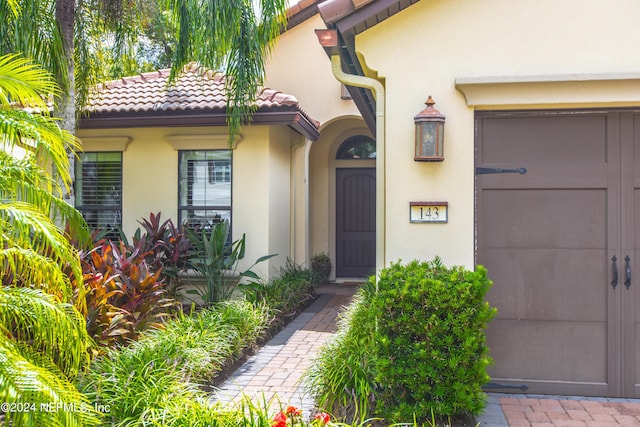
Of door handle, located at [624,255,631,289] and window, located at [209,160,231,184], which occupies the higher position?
window, located at [209,160,231,184]

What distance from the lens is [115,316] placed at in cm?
555

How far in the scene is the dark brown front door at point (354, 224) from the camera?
1337 cm

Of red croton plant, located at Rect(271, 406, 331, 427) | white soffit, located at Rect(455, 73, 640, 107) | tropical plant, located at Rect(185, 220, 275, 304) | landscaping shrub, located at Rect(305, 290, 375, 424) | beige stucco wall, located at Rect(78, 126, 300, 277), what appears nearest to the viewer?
red croton plant, located at Rect(271, 406, 331, 427)

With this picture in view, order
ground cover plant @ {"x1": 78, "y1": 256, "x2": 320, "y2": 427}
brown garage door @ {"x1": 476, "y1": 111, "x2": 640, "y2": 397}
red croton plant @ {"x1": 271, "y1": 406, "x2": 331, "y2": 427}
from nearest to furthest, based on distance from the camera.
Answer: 1. red croton plant @ {"x1": 271, "y1": 406, "x2": 331, "y2": 427}
2. ground cover plant @ {"x1": 78, "y1": 256, "x2": 320, "y2": 427}
3. brown garage door @ {"x1": 476, "y1": 111, "x2": 640, "y2": 397}

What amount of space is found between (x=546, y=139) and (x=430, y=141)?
3.82ft

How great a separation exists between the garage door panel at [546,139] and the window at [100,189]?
22.8 feet

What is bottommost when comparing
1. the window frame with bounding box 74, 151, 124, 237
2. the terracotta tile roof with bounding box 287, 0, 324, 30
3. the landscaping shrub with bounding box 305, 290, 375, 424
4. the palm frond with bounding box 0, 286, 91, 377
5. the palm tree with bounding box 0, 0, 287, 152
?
the landscaping shrub with bounding box 305, 290, 375, 424

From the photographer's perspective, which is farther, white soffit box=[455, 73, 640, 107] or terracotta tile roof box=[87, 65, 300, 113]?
terracotta tile roof box=[87, 65, 300, 113]

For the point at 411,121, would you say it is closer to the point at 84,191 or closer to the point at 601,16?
the point at 601,16

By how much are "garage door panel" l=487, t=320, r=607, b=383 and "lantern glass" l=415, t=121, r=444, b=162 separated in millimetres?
1710

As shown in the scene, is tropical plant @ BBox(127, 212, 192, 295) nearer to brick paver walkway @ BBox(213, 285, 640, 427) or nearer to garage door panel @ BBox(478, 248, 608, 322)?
brick paver walkway @ BBox(213, 285, 640, 427)

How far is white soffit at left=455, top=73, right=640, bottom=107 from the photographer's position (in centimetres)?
495

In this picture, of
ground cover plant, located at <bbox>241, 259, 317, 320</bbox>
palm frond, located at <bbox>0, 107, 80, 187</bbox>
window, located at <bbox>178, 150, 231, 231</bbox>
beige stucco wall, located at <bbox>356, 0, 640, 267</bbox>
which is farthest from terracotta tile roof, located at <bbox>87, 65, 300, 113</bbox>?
palm frond, located at <bbox>0, 107, 80, 187</bbox>

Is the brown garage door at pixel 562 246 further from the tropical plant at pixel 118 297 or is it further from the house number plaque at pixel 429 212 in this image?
the tropical plant at pixel 118 297
